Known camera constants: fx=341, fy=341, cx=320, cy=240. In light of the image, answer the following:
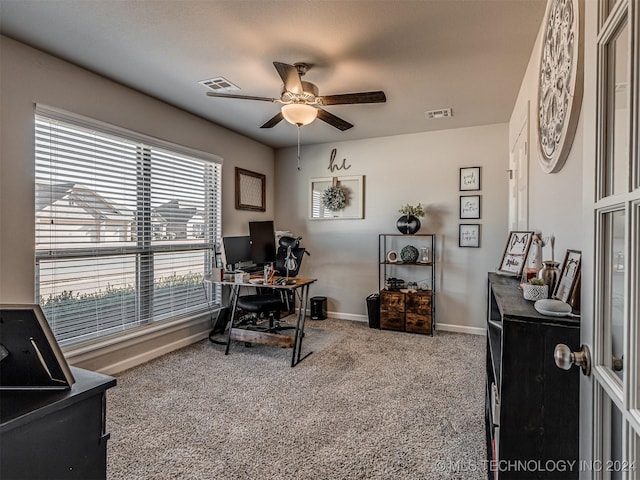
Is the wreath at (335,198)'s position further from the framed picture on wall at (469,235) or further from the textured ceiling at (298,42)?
the textured ceiling at (298,42)

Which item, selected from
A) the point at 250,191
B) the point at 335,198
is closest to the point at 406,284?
the point at 335,198

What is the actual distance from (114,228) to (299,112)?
1937 mm

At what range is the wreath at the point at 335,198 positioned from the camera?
192 inches

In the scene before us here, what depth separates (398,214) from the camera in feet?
15.2

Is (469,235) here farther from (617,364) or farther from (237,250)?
(617,364)

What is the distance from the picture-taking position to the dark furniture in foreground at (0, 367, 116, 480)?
0.79 meters

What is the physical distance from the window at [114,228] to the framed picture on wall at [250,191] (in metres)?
0.52

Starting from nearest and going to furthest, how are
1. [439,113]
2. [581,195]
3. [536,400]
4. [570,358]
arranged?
[570,358] → [536,400] → [581,195] → [439,113]

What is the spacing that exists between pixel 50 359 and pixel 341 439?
5.55ft

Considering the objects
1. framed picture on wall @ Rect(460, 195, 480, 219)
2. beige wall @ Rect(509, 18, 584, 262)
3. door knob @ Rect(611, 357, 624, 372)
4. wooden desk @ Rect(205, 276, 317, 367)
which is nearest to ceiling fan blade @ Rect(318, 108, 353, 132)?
beige wall @ Rect(509, 18, 584, 262)

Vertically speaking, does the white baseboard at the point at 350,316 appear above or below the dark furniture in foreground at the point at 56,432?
below

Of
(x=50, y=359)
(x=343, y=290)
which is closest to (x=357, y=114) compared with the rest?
(x=343, y=290)

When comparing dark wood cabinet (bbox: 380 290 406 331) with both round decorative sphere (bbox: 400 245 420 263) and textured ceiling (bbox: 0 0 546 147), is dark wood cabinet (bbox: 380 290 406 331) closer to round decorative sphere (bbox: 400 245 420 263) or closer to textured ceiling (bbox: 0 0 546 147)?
round decorative sphere (bbox: 400 245 420 263)

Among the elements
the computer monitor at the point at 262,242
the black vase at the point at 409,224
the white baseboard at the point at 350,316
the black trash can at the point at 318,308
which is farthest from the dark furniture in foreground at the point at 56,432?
the white baseboard at the point at 350,316
